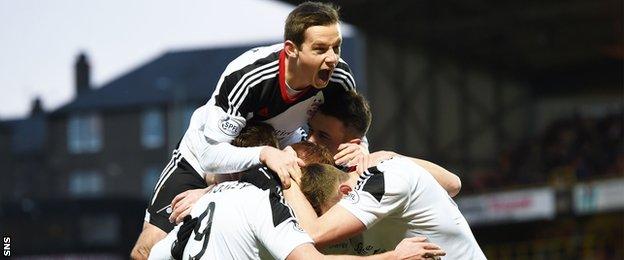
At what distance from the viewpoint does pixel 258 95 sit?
20.2 feet

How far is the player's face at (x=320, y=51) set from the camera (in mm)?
5844

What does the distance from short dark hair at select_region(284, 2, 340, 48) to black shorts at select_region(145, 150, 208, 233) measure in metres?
1.20

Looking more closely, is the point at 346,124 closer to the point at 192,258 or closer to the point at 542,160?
the point at 192,258

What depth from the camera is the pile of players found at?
5391 mm

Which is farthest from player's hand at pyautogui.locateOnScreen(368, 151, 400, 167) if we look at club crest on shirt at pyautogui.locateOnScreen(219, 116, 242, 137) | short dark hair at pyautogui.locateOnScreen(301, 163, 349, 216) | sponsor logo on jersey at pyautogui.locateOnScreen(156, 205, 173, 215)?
sponsor logo on jersey at pyautogui.locateOnScreen(156, 205, 173, 215)

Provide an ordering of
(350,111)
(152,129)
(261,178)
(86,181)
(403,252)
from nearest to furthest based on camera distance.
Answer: (403,252)
(261,178)
(350,111)
(86,181)
(152,129)

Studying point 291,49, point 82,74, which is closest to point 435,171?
point 291,49

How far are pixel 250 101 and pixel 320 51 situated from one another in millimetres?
490

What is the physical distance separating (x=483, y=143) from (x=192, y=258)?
2977 centimetres

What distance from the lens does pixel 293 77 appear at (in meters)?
6.12

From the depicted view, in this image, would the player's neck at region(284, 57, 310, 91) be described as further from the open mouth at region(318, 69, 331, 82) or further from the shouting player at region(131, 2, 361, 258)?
the open mouth at region(318, 69, 331, 82)

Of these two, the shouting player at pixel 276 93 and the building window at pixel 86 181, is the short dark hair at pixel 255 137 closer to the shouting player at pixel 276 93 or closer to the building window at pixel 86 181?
the shouting player at pixel 276 93

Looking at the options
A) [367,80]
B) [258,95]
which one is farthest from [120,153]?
[258,95]

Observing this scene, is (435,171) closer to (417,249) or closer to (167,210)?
(417,249)
